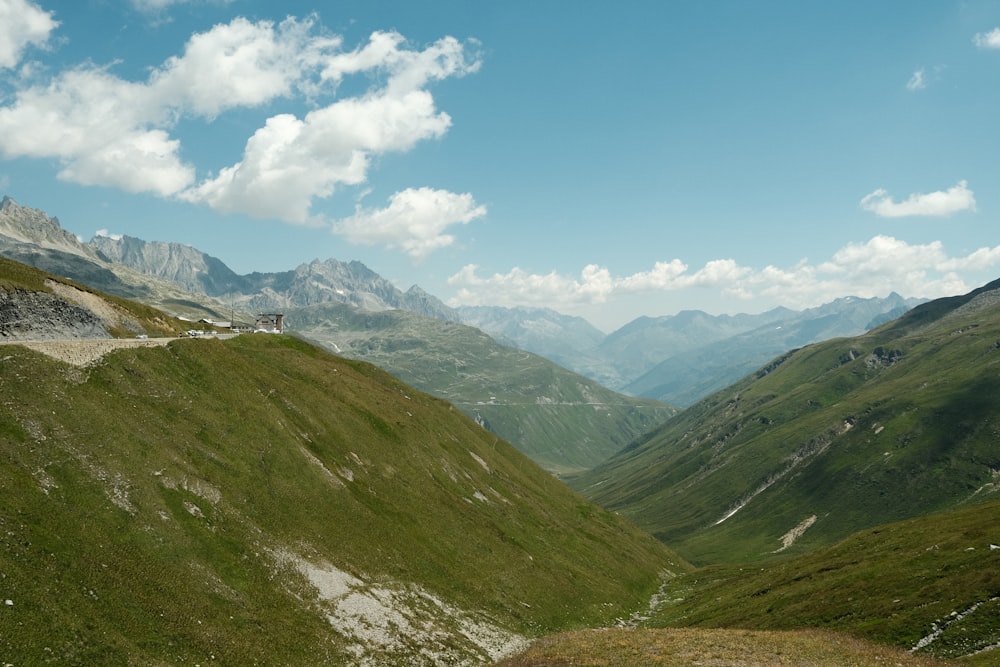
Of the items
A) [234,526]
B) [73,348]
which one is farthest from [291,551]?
[73,348]

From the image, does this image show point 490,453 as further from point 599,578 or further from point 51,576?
point 51,576

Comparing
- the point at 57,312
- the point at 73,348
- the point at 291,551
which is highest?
the point at 57,312

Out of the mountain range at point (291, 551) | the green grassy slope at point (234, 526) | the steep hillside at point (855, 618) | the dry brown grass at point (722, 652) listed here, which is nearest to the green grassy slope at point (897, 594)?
the steep hillside at point (855, 618)

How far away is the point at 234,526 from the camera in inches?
1951

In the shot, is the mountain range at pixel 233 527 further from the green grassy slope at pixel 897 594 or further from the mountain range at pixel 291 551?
the green grassy slope at pixel 897 594

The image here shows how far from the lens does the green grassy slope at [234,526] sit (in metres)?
34.6

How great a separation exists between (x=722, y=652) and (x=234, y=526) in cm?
3991

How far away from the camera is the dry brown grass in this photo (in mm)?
38188

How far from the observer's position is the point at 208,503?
50062 millimetres

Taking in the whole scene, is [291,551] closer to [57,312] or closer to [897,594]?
[57,312]

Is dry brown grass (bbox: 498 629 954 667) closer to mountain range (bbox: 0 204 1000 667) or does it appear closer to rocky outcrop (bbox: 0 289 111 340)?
mountain range (bbox: 0 204 1000 667)

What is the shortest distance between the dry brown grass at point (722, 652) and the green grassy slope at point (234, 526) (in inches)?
427

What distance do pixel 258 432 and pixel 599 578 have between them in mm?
64391

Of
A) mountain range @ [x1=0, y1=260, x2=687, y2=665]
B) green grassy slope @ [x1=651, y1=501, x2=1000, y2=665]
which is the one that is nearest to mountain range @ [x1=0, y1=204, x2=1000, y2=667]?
mountain range @ [x1=0, y1=260, x2=687, y2=665]
